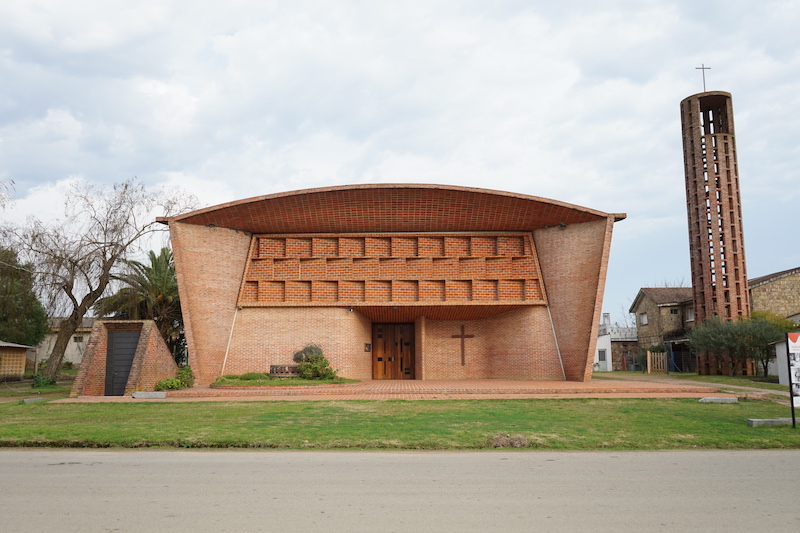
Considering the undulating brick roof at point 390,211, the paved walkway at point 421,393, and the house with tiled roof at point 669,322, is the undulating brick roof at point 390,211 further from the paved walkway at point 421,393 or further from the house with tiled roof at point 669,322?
the house with tiled roof at point 669,322

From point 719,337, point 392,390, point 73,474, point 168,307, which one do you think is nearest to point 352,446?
point 73,474

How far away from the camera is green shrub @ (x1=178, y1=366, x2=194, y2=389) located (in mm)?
18325

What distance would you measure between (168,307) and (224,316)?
25.1ft

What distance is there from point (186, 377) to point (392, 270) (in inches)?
322

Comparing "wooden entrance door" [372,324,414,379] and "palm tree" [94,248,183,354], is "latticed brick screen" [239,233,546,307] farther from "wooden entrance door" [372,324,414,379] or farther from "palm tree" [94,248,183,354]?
"palm tree" [94,248,183,354]

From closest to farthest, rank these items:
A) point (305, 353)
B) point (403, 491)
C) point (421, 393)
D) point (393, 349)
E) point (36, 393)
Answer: point (403, 491)
point (421, 393)
point (36, 393)
point (305, 353)
point (393, 349)

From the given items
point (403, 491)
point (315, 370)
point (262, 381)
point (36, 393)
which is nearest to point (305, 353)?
point (315, 370)

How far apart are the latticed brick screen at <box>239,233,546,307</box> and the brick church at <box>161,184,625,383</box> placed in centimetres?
4

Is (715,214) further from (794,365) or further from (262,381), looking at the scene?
(262,381)

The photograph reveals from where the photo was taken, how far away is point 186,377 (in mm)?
18578

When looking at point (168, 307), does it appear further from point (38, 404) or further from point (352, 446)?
point (352, 446)

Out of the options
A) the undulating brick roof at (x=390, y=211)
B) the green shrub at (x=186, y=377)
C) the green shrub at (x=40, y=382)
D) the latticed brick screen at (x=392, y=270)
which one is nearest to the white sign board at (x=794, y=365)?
the undulating brick roof at (x=390, y=211)

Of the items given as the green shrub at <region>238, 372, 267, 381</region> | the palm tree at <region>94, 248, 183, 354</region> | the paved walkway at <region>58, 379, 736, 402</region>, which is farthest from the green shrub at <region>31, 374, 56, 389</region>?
the green shrub at <region>238, 372, 267, 381</region>

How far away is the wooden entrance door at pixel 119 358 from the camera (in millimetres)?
17031
